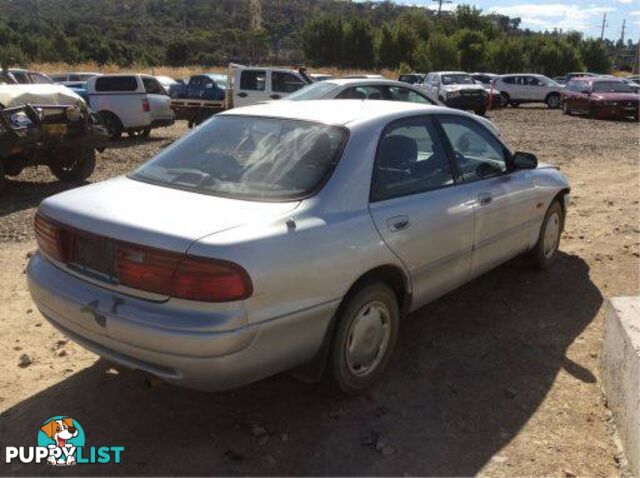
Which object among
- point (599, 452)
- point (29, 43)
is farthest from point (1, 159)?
point (29, 43)

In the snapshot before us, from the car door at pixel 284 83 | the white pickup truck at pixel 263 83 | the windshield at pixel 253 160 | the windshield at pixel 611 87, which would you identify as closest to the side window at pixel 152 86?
the white pickup truck at pixel 263 83

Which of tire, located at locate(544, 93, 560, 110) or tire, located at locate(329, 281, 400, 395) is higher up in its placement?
tire, located at locate(544, 93, 560, 110)

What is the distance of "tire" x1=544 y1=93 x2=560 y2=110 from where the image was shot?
101 feet

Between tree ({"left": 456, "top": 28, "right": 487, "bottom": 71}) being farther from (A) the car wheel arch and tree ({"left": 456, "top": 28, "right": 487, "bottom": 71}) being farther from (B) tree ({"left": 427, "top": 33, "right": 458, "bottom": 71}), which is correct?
(A) the car wheel arch

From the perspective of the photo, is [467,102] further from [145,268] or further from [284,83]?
[145,268]

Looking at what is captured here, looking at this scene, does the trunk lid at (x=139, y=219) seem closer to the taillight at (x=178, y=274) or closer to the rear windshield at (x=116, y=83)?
the taillight at (x=178, y=274)

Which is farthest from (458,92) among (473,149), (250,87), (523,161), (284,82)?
(473,149)

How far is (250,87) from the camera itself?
16.3 metres

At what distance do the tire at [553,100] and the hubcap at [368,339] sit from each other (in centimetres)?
2996

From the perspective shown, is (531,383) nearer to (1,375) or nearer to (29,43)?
(1,375)

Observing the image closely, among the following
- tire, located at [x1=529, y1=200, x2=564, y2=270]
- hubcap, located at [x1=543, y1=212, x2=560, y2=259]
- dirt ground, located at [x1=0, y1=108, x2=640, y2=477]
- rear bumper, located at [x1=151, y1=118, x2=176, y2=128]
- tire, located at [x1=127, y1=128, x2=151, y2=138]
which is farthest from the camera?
rear bumper, located at [x1=151, y1=118, x2=176, y2=128]

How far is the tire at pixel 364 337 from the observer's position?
3285 mm

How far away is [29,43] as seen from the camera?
59.7 metres

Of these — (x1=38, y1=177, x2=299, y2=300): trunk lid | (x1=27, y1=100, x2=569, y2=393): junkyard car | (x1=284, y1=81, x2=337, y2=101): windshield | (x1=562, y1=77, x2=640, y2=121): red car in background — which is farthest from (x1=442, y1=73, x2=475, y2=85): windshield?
(x1=38, y1=177, x2=299, y2=300): trunk lid
